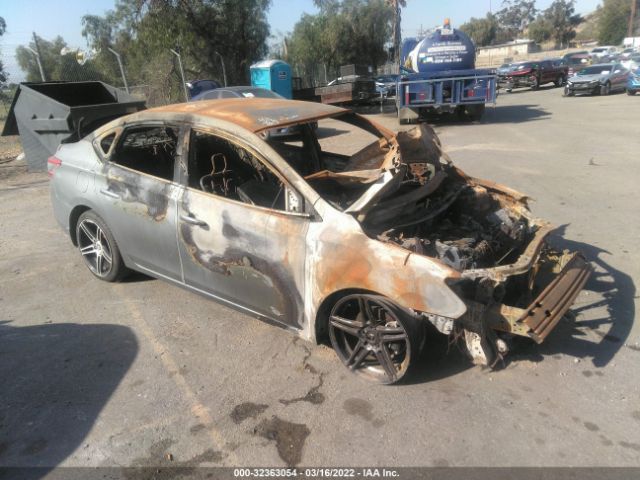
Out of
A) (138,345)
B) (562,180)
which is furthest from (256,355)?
(562,180)

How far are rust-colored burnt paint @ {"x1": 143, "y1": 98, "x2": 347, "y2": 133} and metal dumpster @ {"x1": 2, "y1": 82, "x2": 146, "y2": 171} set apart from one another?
4.60 m

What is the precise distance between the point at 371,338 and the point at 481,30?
106m

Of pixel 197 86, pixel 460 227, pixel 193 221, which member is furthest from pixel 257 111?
pixel 197 86

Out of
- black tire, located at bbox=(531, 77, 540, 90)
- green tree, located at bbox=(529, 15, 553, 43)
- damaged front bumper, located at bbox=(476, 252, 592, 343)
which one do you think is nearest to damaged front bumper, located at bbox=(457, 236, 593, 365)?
damaged front bumper, located at bbox=(476, 252, 592, 343)

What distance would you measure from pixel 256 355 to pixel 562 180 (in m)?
6.44

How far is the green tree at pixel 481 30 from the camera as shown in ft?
310

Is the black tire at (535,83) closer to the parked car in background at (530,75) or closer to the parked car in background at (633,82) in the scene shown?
the parked car in background at (530,75)

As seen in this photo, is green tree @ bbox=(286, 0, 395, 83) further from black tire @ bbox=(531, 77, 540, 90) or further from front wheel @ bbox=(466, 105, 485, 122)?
front wheel @ bbox=(466, 105, 485, 122)

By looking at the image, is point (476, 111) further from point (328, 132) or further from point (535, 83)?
point (535, 83)

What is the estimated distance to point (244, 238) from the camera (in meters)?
3.43

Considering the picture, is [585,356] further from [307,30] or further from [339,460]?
[307,30]

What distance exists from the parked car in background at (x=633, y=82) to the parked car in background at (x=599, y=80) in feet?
3.25

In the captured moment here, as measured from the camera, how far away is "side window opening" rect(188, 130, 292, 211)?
374 cm

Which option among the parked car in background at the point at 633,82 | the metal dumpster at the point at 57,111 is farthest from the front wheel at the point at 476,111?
the metal dumpster at the point at 57,111
